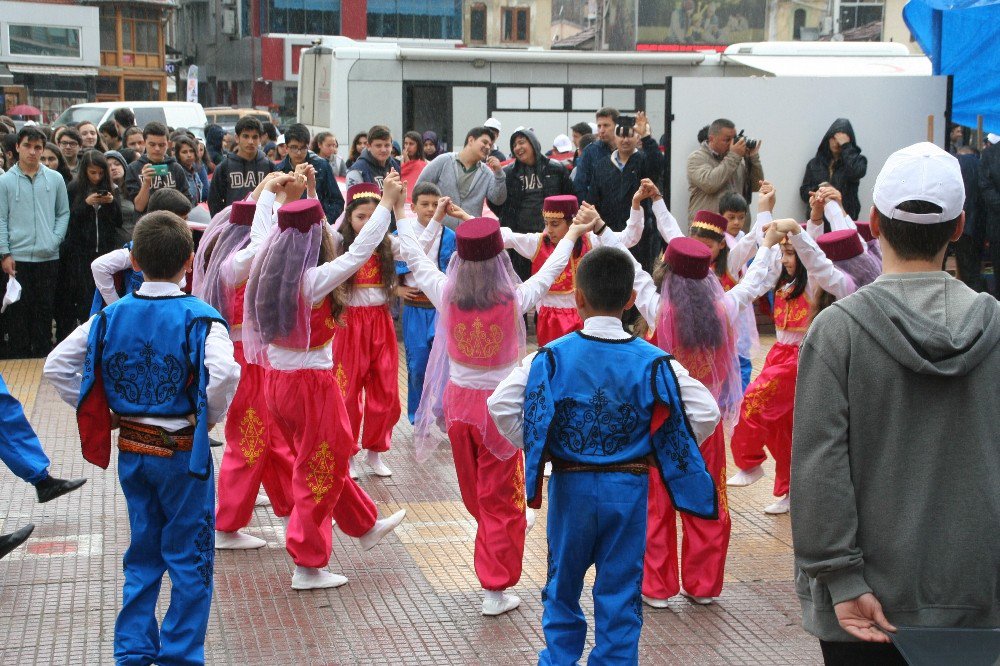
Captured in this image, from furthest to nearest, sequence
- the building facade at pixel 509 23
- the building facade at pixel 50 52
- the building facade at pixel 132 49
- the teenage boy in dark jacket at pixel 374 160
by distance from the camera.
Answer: the building facade at pixel 132 49 < the building facade at pixel 509 23 < the building facade at pixel 50 52 < the teenage boy in dark jacket at pixel 374 160

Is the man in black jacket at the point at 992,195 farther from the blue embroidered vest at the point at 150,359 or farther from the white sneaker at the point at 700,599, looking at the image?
the blue embroidered vest at the point at 150,359

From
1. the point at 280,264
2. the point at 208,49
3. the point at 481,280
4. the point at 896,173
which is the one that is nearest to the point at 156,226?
the point at 280,264

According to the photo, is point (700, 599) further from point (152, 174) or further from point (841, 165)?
point (841, 165)

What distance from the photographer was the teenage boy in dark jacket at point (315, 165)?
970cm

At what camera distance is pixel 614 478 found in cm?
393

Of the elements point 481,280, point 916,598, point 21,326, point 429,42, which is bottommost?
point 21,326

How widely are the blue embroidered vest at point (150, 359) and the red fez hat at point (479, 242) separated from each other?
4.12 ft

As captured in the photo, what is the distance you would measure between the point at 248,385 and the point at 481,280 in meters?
1.53

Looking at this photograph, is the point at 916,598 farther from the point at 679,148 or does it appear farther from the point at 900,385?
the point at 679,148

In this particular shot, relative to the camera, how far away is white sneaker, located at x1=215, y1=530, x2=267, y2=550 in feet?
19.7

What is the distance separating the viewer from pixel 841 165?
11.6 m

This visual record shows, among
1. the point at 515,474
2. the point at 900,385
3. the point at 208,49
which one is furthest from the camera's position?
the point at 208,49

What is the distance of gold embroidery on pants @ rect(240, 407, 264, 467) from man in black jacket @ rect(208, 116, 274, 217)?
4.41 metres

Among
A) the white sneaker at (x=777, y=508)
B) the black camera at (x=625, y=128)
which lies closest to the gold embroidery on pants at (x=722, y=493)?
the white sneaker at (x=777, y=508)
